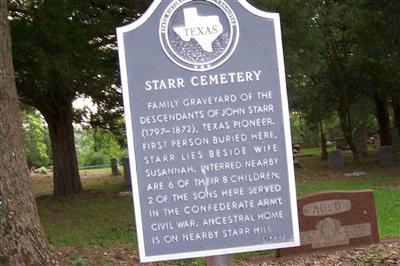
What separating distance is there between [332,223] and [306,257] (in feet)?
1.78

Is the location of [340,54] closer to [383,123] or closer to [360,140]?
[383,123]

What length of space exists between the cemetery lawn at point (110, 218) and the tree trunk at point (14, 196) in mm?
1061

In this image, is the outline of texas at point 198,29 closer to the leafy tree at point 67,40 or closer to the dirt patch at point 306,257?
the dirt patch at point 306,257

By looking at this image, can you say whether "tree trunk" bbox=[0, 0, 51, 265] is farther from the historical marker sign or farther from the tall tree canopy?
the tall tree canopy

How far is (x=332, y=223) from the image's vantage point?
805 cm

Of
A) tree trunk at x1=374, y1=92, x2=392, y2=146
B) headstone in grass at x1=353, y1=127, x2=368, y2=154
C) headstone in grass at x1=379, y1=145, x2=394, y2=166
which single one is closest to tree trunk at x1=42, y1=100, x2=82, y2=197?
headstone in grass at x1=379, y1=145, x2=394, y2=166

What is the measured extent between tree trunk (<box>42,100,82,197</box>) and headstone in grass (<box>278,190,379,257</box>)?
37.7 ft

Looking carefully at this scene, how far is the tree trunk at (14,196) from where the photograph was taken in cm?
668

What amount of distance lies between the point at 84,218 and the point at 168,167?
8.89 m

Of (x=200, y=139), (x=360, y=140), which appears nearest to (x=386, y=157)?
(x=360, y=140)

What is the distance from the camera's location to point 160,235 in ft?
14.5

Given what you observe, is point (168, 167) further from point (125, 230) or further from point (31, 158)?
point (31, 158)

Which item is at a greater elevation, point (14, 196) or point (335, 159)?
point (14, 196)

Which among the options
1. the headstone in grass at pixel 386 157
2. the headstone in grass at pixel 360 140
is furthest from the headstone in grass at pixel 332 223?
the headstone in grass at pixel 360 140
